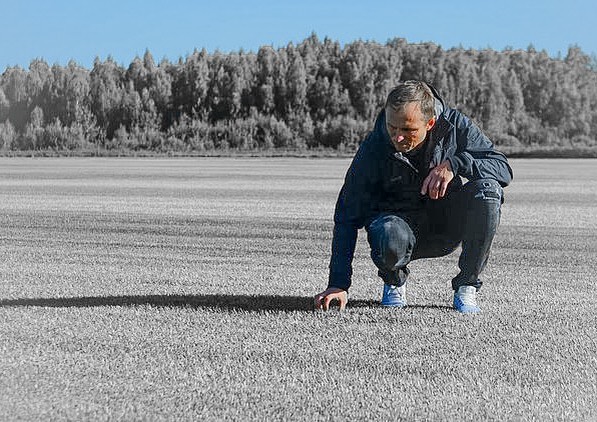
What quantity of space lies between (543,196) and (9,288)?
14556mm

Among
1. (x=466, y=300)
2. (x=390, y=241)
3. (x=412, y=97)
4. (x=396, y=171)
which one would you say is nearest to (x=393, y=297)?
(x=466, y=300)

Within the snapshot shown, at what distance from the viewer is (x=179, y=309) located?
198 inches

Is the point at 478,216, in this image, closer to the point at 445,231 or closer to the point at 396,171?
the point at 445,231

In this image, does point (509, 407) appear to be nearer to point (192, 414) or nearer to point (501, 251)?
point (192, 414)

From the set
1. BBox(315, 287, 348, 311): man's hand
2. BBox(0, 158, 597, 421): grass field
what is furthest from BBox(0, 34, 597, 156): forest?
BBox(315, 287, 348, 311): man's hand

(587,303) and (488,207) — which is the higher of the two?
(488,207)

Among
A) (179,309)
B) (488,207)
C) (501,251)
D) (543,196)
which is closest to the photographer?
(488,207)

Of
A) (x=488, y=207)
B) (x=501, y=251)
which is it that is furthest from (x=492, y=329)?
(x=501, y=251)

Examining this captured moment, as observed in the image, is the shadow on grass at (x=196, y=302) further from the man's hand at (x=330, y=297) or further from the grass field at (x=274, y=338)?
the man's hand at (x=330, y=297)

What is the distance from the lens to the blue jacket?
435 cm

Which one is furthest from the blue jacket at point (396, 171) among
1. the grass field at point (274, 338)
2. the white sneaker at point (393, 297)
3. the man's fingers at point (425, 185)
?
the white sneaker at point (393, 297)

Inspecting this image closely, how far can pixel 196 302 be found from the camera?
210 inches

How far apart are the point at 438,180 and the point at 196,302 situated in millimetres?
1751

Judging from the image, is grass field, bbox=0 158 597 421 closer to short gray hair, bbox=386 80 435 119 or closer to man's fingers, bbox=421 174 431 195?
man's fingers, bbox=421 174 431 195
